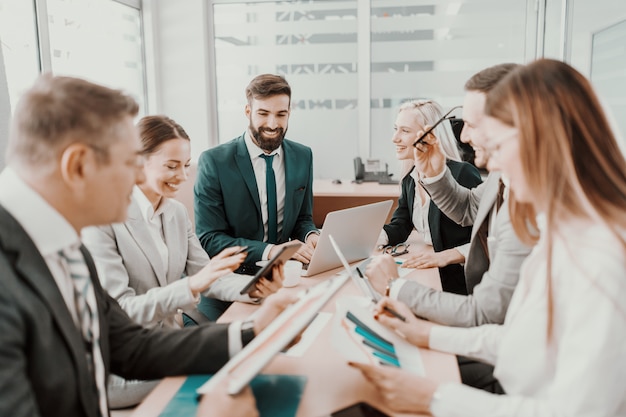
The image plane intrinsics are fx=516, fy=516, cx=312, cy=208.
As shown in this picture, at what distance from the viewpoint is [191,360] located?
1.19 m

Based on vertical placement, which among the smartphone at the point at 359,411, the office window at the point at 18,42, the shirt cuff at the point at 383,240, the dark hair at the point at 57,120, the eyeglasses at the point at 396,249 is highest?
the office window at the point at 18,42

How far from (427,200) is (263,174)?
0.85m

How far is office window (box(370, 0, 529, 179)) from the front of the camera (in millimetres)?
4160

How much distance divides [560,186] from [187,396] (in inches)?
33.7

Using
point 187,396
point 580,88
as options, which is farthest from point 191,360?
point 580,88

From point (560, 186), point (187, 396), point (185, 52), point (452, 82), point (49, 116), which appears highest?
point (185, 52)

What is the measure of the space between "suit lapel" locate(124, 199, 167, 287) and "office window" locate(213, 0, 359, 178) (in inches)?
112

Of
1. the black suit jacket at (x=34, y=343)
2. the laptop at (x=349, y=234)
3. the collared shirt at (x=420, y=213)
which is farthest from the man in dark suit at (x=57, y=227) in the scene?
the collared shirt at (x=420, y=213)

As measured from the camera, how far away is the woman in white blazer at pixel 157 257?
155 centimetres

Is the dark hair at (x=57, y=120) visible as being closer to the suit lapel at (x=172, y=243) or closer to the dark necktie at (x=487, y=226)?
the suit lapel at (x=172, y=243)

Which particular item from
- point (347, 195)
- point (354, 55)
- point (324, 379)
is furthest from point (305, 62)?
point (324, 379)

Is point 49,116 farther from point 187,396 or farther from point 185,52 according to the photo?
point 185,52

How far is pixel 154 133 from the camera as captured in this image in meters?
1.87

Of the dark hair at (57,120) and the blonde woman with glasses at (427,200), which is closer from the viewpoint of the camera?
the dark hair at (57,120)
